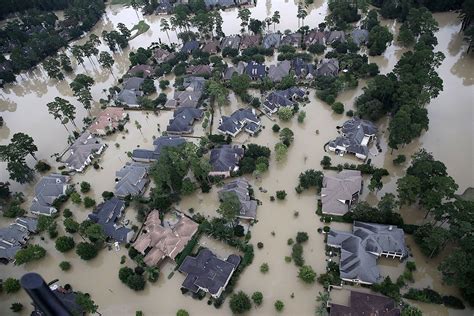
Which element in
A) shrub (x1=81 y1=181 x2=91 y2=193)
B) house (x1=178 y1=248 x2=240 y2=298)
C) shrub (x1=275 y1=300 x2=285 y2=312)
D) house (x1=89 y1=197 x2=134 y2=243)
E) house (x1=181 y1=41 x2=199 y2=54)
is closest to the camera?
shrub (x1=275 y1=300 x2=285 y2=312)

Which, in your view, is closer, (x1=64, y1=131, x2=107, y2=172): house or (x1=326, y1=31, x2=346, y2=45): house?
(x1=64, y1=131, x2=107, y2=172): house

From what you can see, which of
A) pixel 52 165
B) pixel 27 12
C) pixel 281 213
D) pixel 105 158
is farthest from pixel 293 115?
pixel 27 12

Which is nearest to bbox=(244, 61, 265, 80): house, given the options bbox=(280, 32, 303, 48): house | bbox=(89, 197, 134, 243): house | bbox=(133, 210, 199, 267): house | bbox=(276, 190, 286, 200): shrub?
bbox=(280, 32, 303, 48): house

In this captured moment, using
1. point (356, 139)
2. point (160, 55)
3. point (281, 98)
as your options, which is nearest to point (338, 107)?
point (356, 139)

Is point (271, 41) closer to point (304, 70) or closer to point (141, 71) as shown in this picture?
point (304, 70)

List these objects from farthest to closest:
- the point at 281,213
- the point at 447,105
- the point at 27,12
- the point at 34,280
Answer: the point at 27,12
the point at 447,105
the point at 281,213
the point at 34,280

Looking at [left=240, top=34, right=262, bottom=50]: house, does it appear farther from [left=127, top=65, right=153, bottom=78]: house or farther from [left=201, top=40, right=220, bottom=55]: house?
[left=127, top=65, right=153, bottom=78]: house

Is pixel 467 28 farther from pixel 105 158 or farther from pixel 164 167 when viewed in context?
pixel 105 158
